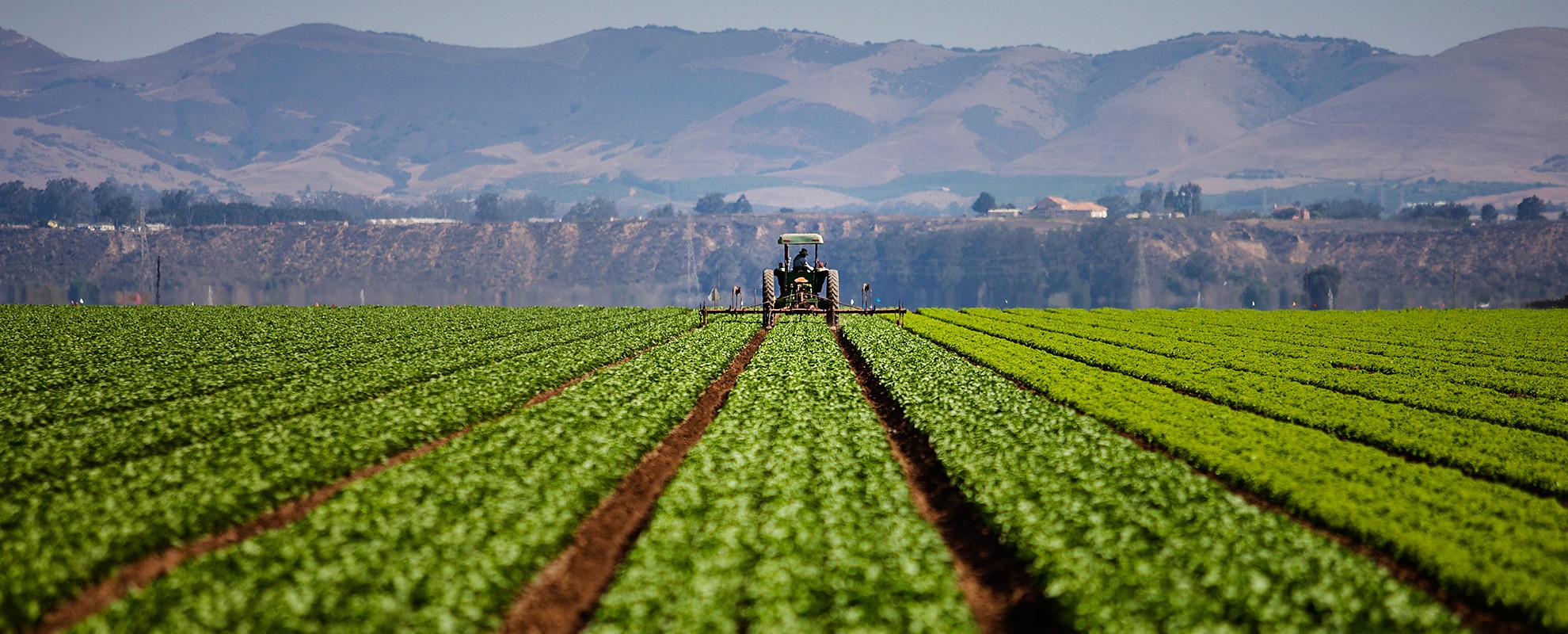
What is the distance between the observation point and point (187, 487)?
1442 cm

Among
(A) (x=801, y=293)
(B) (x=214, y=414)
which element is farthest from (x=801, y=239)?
(B) (x=214, y=414)

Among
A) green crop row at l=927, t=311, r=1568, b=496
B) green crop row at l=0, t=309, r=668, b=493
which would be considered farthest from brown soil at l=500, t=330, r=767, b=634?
green crop row at l=927, t=311, r=1568, b=496

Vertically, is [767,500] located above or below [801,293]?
below

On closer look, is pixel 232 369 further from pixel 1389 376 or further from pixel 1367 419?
pixel 1389 376

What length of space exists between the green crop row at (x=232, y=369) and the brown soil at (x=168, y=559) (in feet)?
28.6

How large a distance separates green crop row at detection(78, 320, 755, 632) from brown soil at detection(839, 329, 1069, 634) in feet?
15.0

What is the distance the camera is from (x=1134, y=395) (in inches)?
1009

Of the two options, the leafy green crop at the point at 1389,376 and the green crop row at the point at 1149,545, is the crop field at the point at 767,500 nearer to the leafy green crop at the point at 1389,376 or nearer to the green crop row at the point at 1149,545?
the green crop row at the point at 1149,545

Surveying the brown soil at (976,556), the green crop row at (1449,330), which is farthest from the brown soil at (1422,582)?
the green crop row at (1449,330)

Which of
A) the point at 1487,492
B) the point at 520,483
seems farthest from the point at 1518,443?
the point at 520,483

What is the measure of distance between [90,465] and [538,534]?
8566 mm

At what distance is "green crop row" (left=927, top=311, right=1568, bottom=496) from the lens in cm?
1819

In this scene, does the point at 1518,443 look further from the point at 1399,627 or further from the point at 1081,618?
the point at 1081,618

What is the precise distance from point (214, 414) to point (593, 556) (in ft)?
37.4
